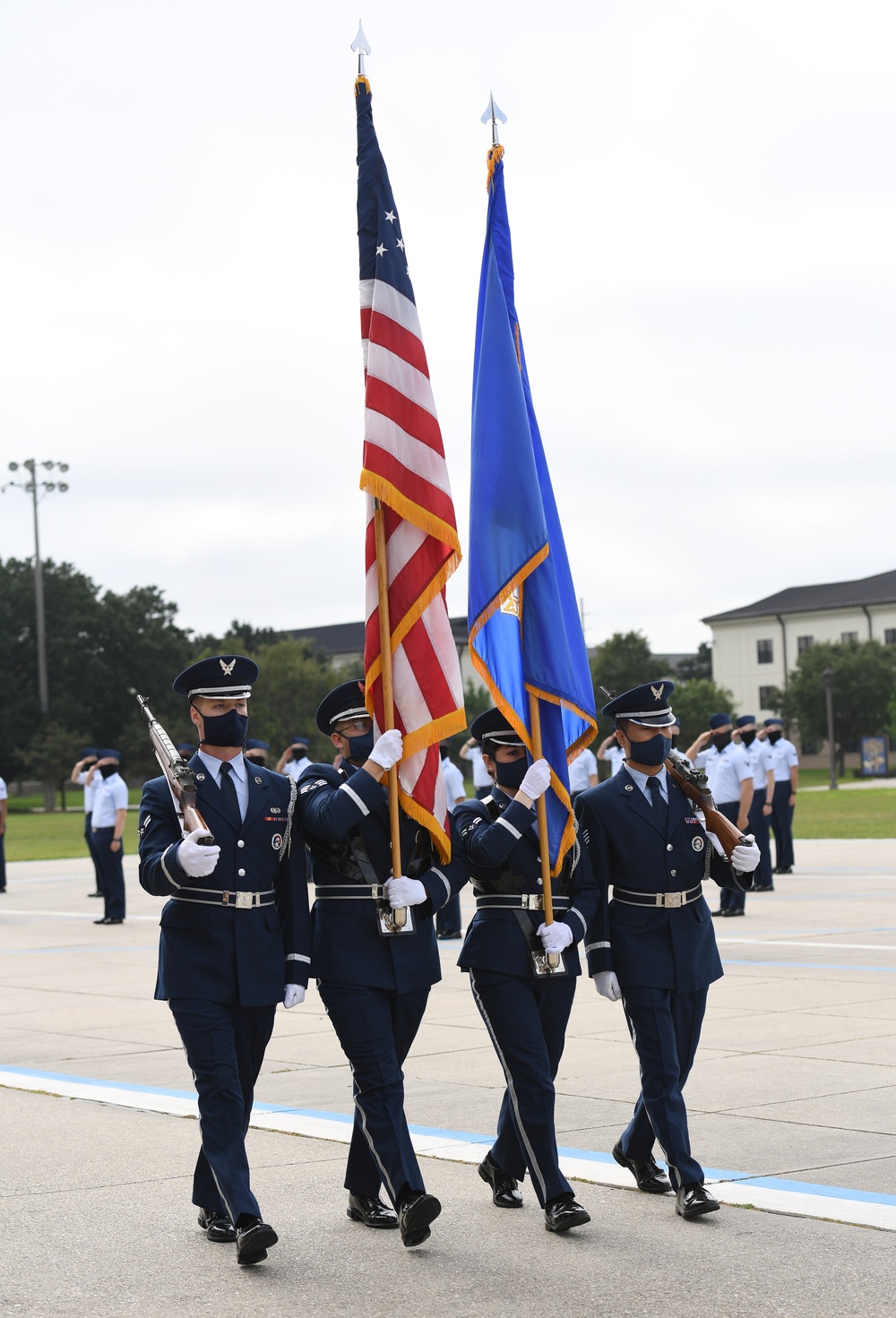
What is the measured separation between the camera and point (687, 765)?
6.19 m

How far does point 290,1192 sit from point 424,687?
1.96 metres

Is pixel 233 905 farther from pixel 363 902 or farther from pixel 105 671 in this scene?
pixel 105 671

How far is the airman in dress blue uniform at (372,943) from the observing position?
5.44 meters

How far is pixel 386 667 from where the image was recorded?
19.8 feet

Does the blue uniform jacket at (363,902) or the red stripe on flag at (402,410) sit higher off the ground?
the red stripe on flag at (402,410)

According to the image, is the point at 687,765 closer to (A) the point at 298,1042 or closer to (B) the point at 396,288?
(B) the point at 396,288

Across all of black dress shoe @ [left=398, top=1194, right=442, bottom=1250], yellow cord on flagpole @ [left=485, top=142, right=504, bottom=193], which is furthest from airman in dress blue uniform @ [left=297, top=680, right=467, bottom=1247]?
yellow cord on flagpole @ [left=485, top=142, right=504, bottom=193]

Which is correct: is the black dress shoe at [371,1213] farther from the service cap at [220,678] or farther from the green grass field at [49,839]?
the green grass field at [49,839]

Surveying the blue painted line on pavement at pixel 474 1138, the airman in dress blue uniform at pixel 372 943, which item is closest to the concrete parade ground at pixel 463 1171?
the blue painted line on pavement at pixel 474 1138

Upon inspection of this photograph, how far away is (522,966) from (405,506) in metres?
1.83

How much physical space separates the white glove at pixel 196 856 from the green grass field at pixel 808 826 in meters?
25.2

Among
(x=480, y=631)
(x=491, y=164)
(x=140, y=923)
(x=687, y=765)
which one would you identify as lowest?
(x=140, y=923)

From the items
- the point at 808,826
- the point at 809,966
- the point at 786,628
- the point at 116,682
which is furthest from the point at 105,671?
the point at 809,966

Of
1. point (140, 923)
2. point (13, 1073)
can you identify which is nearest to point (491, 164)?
point (13, 1073)
